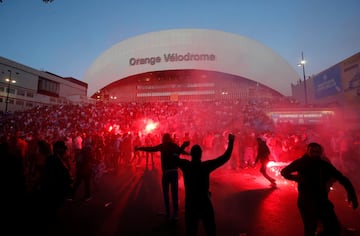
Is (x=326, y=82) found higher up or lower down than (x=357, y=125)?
higher up

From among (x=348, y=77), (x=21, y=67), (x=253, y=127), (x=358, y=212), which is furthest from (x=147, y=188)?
(x=21, y=67)

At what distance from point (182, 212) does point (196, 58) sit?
34917 millimetres

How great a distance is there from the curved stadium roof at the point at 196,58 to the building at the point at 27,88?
217 inches

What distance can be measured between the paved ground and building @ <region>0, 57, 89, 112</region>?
3079cm

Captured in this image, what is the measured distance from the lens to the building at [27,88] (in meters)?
28.9

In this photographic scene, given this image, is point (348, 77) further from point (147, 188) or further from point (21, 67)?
point (21, 67)

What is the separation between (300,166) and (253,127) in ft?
51.1

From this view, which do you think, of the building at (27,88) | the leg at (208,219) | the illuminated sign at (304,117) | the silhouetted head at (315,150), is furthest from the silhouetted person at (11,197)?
the building at (27,88)

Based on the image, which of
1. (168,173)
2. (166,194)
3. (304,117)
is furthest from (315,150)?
(304,117)

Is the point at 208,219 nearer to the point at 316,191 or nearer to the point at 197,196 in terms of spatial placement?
the point at 197,196

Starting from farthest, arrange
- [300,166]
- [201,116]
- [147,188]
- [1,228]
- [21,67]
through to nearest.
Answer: [21,67], [201,116], [147,188], [1,228], [300,166]

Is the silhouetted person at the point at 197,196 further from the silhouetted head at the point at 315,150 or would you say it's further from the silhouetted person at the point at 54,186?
the silhouetted person at the point at 54,186

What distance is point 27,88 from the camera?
3275cm

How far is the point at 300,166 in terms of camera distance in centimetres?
268
